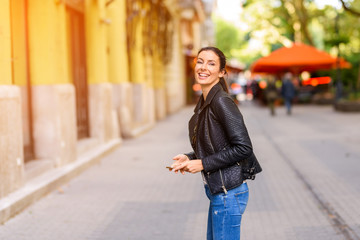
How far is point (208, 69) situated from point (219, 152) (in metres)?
0.46

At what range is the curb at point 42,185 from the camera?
704 cm

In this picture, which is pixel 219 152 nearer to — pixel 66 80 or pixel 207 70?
pixel 207 70

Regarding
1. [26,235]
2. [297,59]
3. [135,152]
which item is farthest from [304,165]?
[297,59]

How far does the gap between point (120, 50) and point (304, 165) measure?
662 cm

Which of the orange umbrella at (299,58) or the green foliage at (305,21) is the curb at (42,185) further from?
the orange umbrella at (299,58)

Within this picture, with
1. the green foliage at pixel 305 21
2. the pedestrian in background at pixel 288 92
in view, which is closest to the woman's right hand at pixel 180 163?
the pedestrian in background at pixel 288 92

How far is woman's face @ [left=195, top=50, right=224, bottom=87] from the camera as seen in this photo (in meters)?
3.63

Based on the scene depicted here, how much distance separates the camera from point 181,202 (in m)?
7.95

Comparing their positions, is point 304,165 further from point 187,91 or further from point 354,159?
point 187,91

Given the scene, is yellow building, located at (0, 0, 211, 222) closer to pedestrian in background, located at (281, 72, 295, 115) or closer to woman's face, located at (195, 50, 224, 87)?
woman's face, located at (195, 50, 224, 87)

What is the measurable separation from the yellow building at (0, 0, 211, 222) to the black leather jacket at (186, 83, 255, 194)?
3740mm


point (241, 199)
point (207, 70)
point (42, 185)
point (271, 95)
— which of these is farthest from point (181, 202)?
point (271, 95)

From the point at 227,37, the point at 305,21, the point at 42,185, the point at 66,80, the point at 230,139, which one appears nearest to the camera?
the point at 230,139

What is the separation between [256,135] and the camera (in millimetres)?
17438
